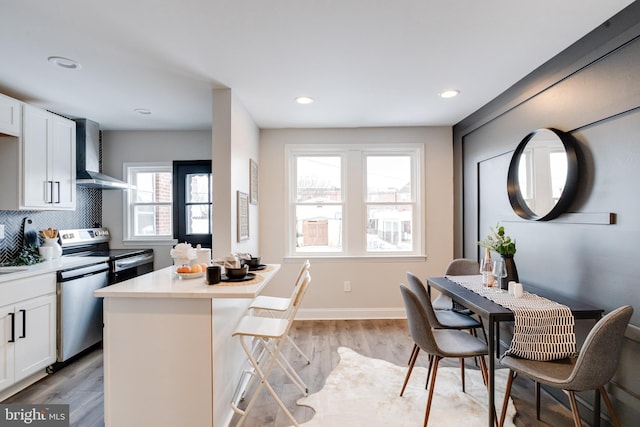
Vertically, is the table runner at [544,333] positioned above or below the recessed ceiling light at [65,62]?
below

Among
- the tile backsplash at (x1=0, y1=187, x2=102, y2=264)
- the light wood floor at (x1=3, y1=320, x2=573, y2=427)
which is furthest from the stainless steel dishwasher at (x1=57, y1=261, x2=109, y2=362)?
the tile backsplash at (x1=0, y1=187, x2=102, y2=264)

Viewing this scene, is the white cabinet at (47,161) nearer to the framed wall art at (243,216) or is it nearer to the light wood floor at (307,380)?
the light wood floor at (307,380)

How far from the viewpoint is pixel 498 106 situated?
307 centimetres

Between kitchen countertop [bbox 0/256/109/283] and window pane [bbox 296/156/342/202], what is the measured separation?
2.31m

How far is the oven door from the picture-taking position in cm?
339

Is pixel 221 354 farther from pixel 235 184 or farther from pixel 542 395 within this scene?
pixel 542 395

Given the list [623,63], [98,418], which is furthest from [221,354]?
[623,63]

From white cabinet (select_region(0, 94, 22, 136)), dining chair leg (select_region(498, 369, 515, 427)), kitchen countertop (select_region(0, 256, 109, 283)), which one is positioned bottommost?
dining chair leg (select_region(498, 369, 515, 427))

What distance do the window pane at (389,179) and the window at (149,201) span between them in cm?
265

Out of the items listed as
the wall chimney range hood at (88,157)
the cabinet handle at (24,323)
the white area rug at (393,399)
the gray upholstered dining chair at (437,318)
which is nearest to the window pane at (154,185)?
→ the wall chimney range hood at (88,157)

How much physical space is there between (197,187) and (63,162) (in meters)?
1.40

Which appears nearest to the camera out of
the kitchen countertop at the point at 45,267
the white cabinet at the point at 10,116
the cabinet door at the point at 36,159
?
the kitchen countertop at the point at 45,267

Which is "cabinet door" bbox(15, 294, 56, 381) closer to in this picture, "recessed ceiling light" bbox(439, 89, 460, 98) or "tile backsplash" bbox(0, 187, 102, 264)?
"tile backsplash" bbox(0, 187, 102, 264)

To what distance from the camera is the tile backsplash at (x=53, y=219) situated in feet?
9.95
